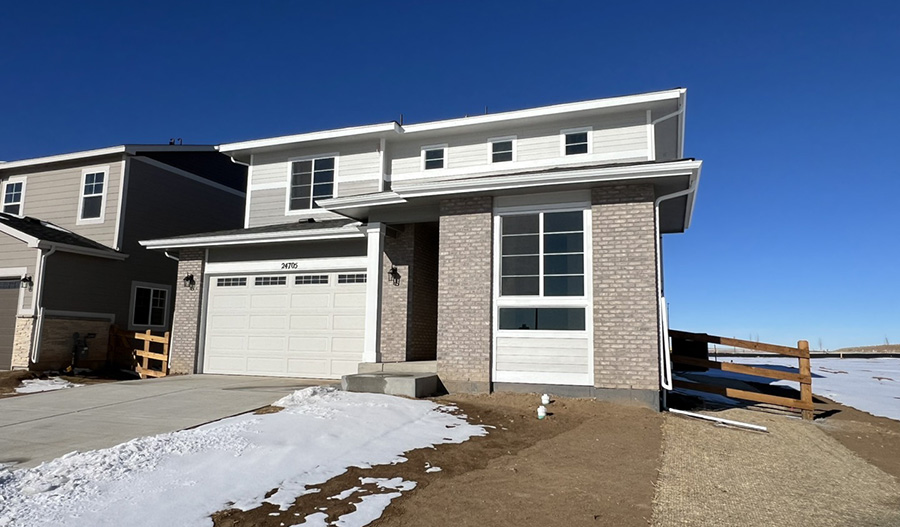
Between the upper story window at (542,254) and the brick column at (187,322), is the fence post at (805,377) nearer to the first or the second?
the upper story window at (542,254)

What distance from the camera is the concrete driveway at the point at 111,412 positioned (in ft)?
18.9

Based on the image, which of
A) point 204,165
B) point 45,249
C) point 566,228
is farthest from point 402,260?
point 204,165

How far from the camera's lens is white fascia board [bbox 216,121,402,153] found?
43.1 ft

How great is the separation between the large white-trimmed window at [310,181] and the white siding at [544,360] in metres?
6.85

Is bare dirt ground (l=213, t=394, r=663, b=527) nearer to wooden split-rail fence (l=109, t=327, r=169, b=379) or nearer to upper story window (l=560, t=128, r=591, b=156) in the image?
upper story window (l=560, t=128, r=591, b=156)

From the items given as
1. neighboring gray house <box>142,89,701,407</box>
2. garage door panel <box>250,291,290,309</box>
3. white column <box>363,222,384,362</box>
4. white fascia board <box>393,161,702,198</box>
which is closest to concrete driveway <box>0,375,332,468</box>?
white column <box>363,222,384,362</box>

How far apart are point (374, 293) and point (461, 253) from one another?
2.15 metres

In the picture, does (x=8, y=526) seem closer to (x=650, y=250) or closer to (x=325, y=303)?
(x=650, y=250)

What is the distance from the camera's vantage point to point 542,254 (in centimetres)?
934

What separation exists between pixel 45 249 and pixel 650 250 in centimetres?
1419

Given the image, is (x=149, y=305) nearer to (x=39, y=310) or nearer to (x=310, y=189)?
(x=39, y=310)

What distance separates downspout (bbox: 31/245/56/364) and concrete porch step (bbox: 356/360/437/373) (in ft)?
29.6

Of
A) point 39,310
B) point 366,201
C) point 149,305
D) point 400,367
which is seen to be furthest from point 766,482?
point 149,305

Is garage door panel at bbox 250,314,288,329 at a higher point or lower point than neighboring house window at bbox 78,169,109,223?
lower
